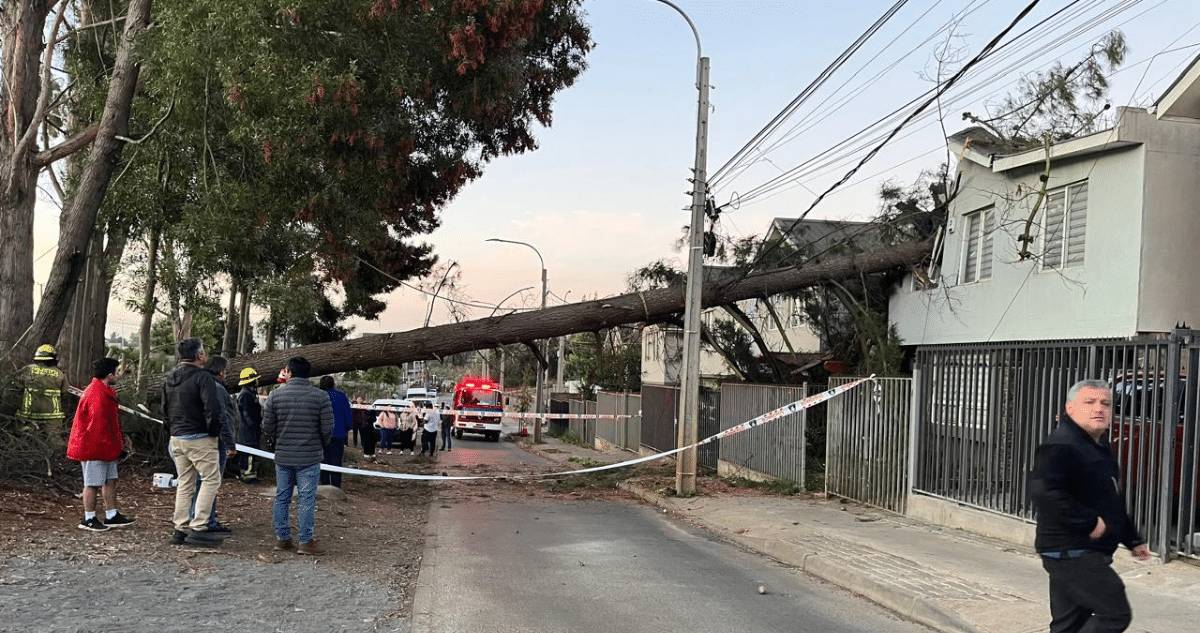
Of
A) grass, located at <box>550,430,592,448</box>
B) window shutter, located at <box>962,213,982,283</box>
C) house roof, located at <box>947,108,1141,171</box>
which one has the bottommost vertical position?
grass, located at <box>550,430,592,448</box>

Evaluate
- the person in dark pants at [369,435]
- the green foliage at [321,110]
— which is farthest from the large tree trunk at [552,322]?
the person in dark pants at [369,435]

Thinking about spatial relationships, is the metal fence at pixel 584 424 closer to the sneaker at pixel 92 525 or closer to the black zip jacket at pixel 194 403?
the sneaker at pixel 92 525

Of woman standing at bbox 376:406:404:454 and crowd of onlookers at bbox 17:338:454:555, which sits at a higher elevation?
crowd of onlookers at bbox 17:338:454:555

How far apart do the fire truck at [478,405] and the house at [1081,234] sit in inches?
1023

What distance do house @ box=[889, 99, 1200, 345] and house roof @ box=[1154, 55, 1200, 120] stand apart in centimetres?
2

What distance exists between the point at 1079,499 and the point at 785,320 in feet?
79.3

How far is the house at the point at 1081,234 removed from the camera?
1305 centimetres

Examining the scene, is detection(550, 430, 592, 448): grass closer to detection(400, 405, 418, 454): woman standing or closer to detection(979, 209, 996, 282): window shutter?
detection(400, 405, 418, 454): woman standing

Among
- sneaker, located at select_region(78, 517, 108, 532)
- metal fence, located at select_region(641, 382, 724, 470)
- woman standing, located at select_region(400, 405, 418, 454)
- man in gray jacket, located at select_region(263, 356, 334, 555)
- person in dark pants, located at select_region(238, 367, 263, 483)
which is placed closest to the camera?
man in gray jacket, located at select_region(263, 356, 334, 555)

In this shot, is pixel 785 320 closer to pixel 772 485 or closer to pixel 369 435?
pixel 369 435

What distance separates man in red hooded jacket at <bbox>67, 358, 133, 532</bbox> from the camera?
30.1 ft

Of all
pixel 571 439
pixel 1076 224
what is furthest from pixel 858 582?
pixel 571 439

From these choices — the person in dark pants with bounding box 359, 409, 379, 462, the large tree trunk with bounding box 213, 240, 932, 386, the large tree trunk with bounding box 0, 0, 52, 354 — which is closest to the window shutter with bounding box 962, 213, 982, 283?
the large tree trunk with bounding box 213, 240, 932, 386

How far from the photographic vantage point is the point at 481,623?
22.6 ft
